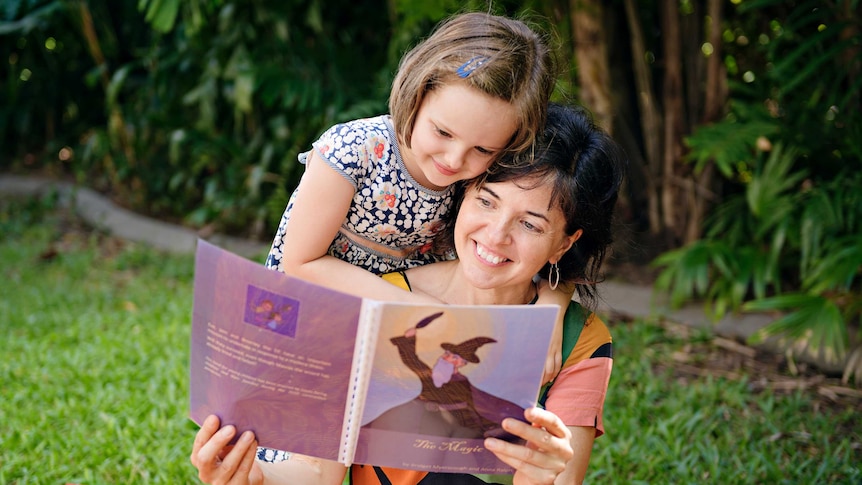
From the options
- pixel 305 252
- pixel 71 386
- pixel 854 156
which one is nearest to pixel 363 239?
pixel 305 252

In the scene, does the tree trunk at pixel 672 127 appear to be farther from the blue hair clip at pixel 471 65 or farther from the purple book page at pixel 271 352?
the purple book page at pixel 271 352

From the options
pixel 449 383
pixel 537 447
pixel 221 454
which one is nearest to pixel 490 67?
pixel 449 383

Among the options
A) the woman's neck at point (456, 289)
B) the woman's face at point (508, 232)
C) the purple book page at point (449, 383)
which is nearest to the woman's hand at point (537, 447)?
the purple book page at point (449, 383)

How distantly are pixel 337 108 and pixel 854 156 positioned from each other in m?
2.93

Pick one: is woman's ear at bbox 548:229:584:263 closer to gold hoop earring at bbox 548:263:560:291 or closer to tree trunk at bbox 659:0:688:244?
gold hoop earring at bbox 548:263:560:291

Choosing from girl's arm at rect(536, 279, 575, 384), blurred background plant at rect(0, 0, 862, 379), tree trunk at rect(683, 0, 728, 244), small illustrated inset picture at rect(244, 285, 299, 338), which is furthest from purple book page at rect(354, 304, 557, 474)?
tree trunk at rect(683, 0, 728, 244)

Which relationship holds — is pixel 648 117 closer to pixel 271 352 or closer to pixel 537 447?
pixel 537 447

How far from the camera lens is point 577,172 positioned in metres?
1.83

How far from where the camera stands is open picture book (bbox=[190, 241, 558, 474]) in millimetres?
1394

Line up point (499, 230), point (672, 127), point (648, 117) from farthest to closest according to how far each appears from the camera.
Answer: point (648, 117)
point (672, 127)
point (499, 230)

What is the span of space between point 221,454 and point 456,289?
725 millimetres

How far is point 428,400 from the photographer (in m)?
1.53

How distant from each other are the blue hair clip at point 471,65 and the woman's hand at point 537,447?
759 millimetres

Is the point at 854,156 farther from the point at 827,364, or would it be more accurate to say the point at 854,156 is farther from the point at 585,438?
the point at 585,438
